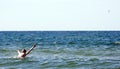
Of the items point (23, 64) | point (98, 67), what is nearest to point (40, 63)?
point (23, 64)

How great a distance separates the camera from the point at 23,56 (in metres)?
24.9

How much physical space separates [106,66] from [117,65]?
2.50 ft

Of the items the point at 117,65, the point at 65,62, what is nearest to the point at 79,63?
the point at 65,62

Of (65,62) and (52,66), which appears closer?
(52,66)

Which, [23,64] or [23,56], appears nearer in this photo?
[23,64]

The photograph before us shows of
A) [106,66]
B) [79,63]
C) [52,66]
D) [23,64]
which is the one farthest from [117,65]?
[23,64]

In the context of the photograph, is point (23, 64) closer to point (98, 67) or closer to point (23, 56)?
point (23, 56)

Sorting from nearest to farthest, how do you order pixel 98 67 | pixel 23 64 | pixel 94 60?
pixel 98 67, pixel 23 64, pixel 94 60

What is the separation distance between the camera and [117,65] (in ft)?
69.0

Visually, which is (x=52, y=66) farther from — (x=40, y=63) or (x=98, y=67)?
(x=98, y=67)

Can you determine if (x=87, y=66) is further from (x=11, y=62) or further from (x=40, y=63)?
(x=11, y=62)

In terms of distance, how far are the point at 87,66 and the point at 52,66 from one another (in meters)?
2.21

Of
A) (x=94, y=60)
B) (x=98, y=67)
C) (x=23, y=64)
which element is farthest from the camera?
(x=94, y=60)

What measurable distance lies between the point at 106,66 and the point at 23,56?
698 centimetres
